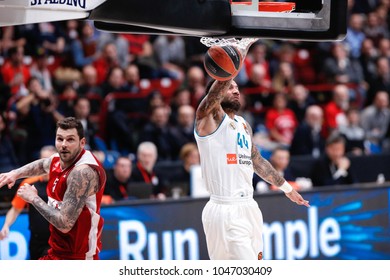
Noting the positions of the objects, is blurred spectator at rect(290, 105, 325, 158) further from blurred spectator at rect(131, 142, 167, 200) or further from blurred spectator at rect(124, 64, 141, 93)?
blurred spectator at rect(131, 142, 167, 200)

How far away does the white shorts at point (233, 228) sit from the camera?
7344 millimetres

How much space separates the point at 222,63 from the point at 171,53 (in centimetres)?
916

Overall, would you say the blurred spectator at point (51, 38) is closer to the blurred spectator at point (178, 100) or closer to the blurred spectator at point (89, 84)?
the blurred spectator at point (89, 84)

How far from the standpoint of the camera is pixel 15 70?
13.4 metres

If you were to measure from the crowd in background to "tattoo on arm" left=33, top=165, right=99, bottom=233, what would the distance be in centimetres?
367

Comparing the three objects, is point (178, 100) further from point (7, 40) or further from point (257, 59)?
point (257, 59)

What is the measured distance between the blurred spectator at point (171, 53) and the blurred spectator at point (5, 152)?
4559 mm

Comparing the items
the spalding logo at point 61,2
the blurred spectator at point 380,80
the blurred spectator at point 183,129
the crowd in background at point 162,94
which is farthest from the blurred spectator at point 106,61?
the spalding logo at point 61,2

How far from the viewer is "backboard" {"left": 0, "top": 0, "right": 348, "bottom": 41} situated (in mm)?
5840

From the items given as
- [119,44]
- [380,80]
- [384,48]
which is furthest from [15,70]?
[384,48]

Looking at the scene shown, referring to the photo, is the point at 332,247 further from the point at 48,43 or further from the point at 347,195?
the point at 48,43

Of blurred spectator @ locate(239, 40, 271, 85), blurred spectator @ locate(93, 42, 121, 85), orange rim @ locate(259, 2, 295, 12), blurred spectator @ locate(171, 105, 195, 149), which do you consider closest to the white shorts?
orange rim @ locate(259, 2, 295, 12)

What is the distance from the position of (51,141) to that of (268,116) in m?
3.99

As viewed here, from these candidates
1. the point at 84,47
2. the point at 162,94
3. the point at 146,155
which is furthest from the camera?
the point at 84,47
